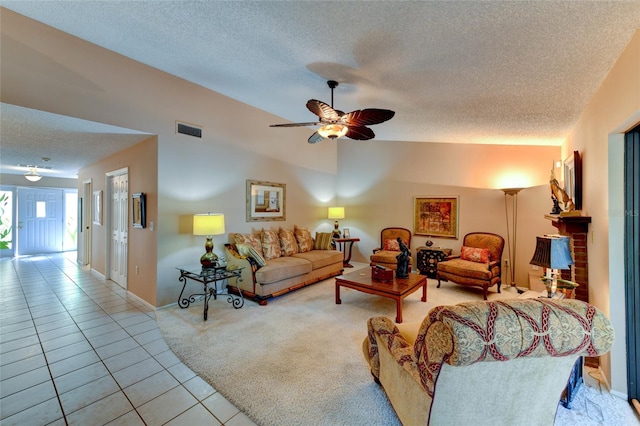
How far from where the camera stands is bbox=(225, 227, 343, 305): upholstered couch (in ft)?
12.9

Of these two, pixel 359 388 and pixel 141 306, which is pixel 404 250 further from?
pixel 141 306

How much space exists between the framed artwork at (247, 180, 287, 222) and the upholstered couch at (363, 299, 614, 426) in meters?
4.17

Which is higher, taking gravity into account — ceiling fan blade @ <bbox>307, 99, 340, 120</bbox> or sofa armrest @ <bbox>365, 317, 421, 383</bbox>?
ceiling fan blade @ <bbox>307, 99, 340, 120</bbox>

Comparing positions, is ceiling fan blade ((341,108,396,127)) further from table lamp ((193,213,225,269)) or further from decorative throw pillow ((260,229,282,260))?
decorative throw pillow ((260,229,282,260))

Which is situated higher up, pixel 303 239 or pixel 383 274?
pixel 303 239

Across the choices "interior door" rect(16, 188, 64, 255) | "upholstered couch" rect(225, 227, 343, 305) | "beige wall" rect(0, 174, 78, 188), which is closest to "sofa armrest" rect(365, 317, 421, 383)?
"upholstered couch" rect(225, 227, 343, 305)

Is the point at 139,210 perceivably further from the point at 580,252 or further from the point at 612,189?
the point at 580,252

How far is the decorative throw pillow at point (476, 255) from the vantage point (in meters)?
4.57

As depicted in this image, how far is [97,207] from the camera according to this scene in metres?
5.51

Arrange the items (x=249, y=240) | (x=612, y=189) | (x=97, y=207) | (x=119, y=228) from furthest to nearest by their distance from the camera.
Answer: (x=97, y=207), (x=119, y=228), (x=249, y=240), (x=612, y=189)

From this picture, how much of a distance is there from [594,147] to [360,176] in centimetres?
470

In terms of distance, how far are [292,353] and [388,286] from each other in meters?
1.55

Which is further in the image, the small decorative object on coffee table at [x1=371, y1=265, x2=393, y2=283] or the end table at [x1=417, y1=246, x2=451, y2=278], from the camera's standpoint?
the end table at [x1=417, y1=246, x2=451, y2=278]

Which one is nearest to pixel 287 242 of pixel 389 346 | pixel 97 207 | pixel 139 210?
pixel 139 210
